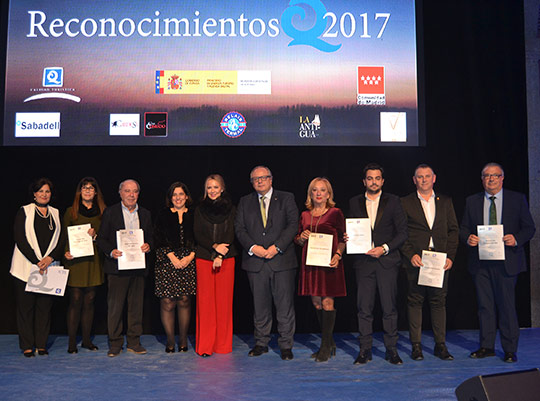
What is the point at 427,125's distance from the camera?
16.5 feet

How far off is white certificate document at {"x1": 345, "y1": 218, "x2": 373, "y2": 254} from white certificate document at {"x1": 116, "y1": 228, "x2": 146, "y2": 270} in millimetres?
1685

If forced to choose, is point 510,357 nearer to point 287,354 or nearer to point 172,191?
point 287,354

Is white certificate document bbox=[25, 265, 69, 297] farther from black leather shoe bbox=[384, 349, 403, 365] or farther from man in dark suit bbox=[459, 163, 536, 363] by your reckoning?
man in dark suit bbox=[459, 163, 536, 363]

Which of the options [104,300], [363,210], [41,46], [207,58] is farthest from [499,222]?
[41,46]

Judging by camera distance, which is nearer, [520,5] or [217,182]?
[217,182]

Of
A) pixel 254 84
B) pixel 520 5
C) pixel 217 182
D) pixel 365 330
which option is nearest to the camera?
pixel 365 330

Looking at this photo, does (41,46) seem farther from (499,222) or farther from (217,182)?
(499,222)

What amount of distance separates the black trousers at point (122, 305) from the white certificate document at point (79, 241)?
28 cm

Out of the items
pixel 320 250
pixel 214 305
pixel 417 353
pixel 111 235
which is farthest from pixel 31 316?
pixel 417 353

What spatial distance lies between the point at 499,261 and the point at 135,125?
3.45 metres

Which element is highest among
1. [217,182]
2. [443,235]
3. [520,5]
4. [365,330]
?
[520,5]

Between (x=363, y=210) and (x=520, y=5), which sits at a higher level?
(x=520, y=5)

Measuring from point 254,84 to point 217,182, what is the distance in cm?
124

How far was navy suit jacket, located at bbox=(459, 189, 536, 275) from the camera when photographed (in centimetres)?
385
